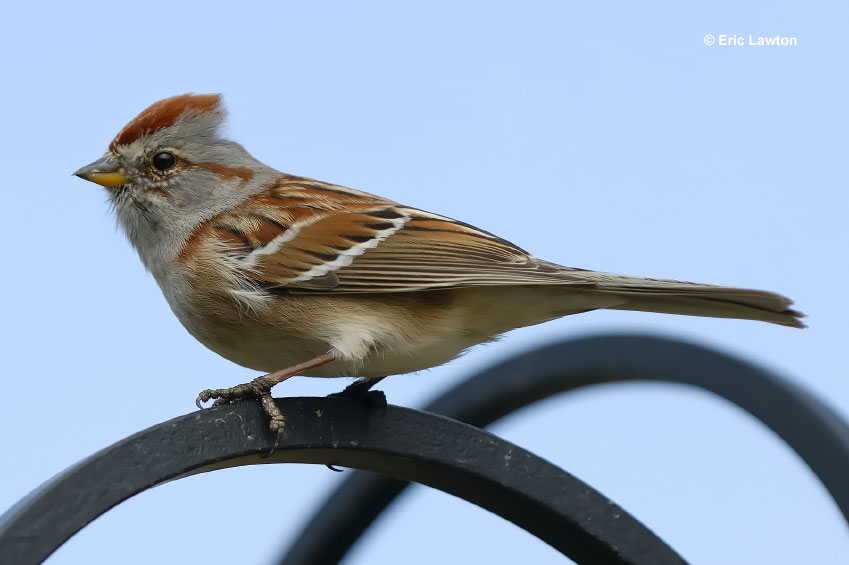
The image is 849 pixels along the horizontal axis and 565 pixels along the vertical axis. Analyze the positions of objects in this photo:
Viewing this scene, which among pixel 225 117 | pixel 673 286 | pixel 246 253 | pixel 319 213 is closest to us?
pixel 673 286

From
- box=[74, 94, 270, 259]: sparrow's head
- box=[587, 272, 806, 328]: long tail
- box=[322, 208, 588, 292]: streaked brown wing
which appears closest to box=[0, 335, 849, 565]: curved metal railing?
box=[587, 272, 806, 328]: long tail

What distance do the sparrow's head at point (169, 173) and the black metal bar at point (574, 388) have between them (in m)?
0.89

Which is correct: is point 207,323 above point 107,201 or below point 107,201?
below

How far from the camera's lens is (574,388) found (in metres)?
2.91

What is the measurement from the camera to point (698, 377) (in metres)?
2.58

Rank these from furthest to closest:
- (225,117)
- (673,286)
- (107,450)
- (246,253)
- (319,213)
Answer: (225,117) → (319,213) → (246,253) → (673,286) → (107,450)

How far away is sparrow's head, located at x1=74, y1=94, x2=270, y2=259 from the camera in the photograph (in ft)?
9.74

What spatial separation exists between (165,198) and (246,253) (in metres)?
0.43

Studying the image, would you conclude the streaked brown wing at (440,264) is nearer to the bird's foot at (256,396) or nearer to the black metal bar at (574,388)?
the black metal bar at (574,388)

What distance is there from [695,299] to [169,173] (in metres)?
1.59

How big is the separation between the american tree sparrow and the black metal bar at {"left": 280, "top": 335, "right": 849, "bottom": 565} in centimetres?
13

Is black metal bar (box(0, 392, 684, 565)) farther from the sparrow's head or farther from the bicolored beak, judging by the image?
the bicolored beak

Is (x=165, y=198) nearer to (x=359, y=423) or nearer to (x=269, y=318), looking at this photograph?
(x=269, y=318)

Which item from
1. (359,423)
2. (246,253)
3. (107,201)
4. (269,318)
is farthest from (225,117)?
(359,423)
